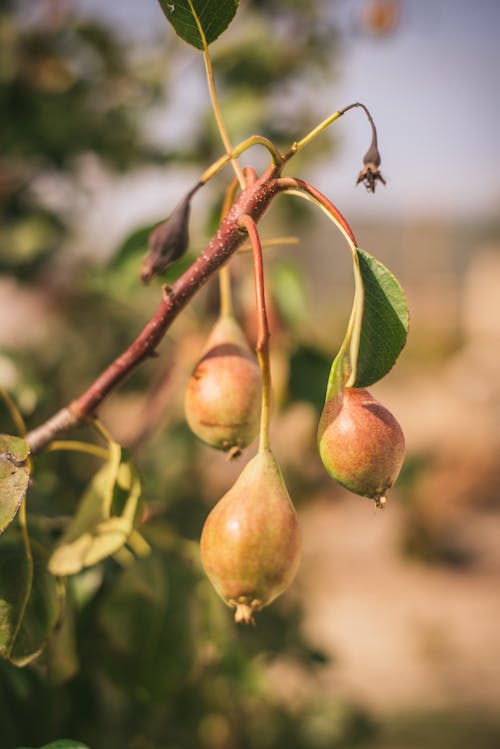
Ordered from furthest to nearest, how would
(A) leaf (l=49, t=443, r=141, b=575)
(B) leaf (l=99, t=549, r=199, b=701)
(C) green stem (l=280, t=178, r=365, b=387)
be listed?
(B) leaf (l=99, t=549, r=199, b=701) < (A) leaf (l=49, t=443, r=141, b=575) < (C) green stem (l=280, t=178, r=365, b=387)

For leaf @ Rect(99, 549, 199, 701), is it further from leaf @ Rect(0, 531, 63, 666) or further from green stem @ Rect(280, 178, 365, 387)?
green stem @ Rect(280, 178, 365, 387)

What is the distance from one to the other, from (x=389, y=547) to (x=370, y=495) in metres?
3.69

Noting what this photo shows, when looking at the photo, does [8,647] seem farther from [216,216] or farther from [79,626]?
[216,216]

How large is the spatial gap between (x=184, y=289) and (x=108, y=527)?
0.62 feet

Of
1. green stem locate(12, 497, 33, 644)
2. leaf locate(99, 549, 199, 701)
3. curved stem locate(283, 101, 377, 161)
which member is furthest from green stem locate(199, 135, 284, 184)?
leaf locate(99, 549, 199, 701)

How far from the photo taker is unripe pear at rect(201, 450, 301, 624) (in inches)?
15.9

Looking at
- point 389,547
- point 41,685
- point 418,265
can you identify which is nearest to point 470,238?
point 418,265

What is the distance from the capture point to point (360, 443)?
0.41 metres

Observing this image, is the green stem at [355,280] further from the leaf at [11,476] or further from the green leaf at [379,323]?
the leaf at [11,476]

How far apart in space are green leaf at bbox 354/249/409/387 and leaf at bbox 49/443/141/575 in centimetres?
20

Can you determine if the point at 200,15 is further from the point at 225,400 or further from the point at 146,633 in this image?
the point at 146,633

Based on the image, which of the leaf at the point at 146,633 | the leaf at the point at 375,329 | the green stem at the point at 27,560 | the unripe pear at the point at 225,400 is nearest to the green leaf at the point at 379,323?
the leaf at the point at 375,329

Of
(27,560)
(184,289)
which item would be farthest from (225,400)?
(27,560)

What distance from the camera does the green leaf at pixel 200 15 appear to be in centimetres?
47
